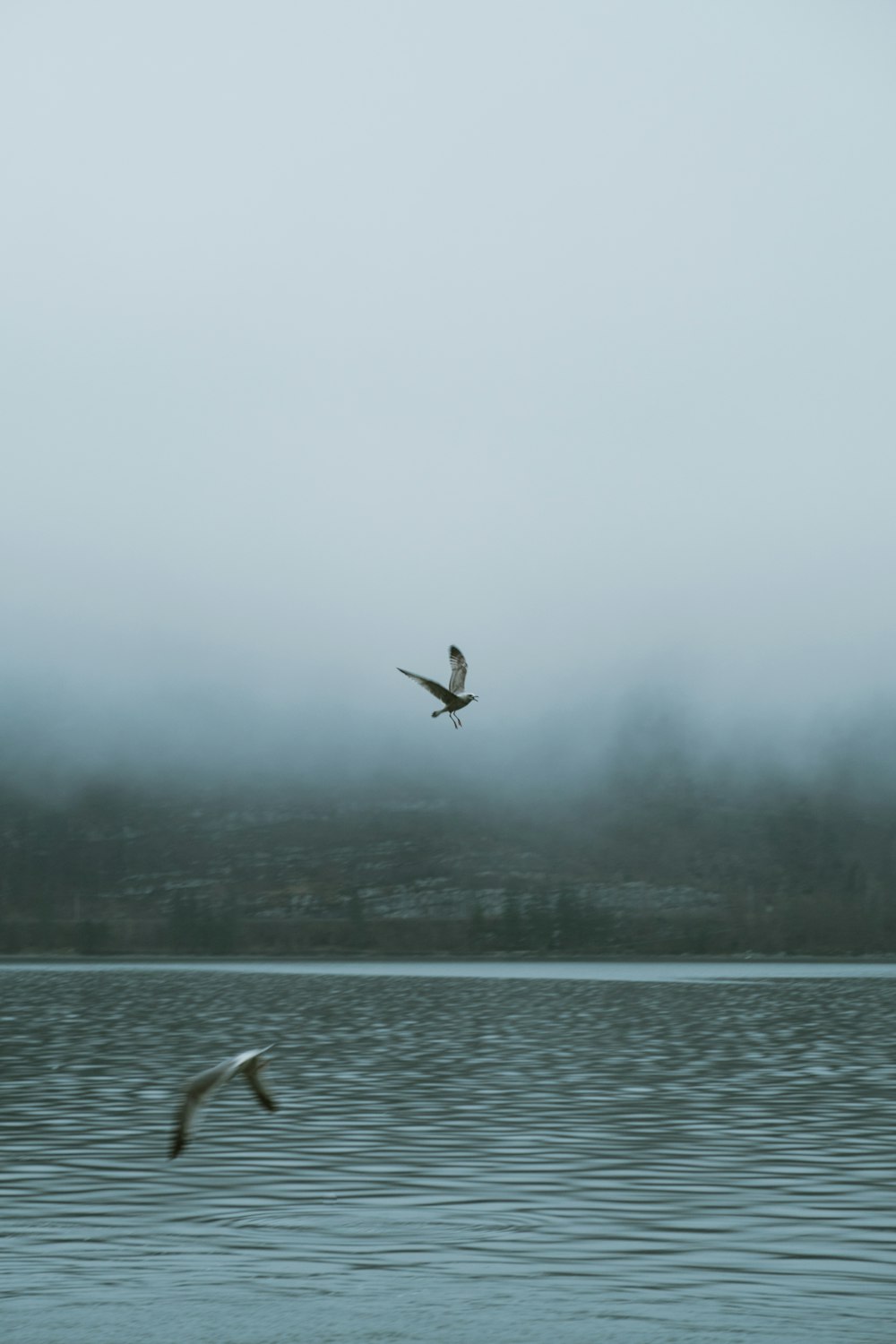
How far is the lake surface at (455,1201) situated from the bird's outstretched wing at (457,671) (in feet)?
34.3

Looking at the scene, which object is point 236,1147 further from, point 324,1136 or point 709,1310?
point 709,1310

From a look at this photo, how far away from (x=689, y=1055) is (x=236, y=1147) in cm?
3823

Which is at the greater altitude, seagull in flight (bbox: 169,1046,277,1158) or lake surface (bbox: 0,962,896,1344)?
seagull in flight (bbox: 169,1046,277,1158)

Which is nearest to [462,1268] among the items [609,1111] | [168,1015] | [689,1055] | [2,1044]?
[609,1111]

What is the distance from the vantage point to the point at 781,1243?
111 feet

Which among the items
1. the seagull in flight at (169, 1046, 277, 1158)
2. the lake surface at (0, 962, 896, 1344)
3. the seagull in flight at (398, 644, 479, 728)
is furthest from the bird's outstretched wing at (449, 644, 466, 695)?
the seagull in flight at (169, 1046, 277, 1158)

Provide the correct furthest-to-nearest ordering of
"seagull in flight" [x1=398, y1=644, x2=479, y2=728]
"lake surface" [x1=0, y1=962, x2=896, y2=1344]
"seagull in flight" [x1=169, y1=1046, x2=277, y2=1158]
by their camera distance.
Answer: "seagull in flight" [x1=398, y1=644, x2=479, y2=728] < "lake surface" [x1=0, y1=962, x2=896, y2=1344] < "seagull in flight" [x1=169, y1=1046, x2=277, y2=1158]

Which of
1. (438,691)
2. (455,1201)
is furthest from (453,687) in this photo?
(455,1201)

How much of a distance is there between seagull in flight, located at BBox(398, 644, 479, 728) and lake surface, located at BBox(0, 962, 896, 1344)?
9.92 metres

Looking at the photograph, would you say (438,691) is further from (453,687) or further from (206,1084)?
(206,1084)

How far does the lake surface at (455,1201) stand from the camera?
28.3 meters

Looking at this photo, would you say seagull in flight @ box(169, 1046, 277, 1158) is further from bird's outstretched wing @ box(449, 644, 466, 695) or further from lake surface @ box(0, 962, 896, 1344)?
bird's outstretched wing @ box(449, 644, 466, 695)

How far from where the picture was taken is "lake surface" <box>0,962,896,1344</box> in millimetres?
28297

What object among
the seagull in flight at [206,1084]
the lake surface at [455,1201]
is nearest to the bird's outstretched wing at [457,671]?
the lake surface at [455,1201]
